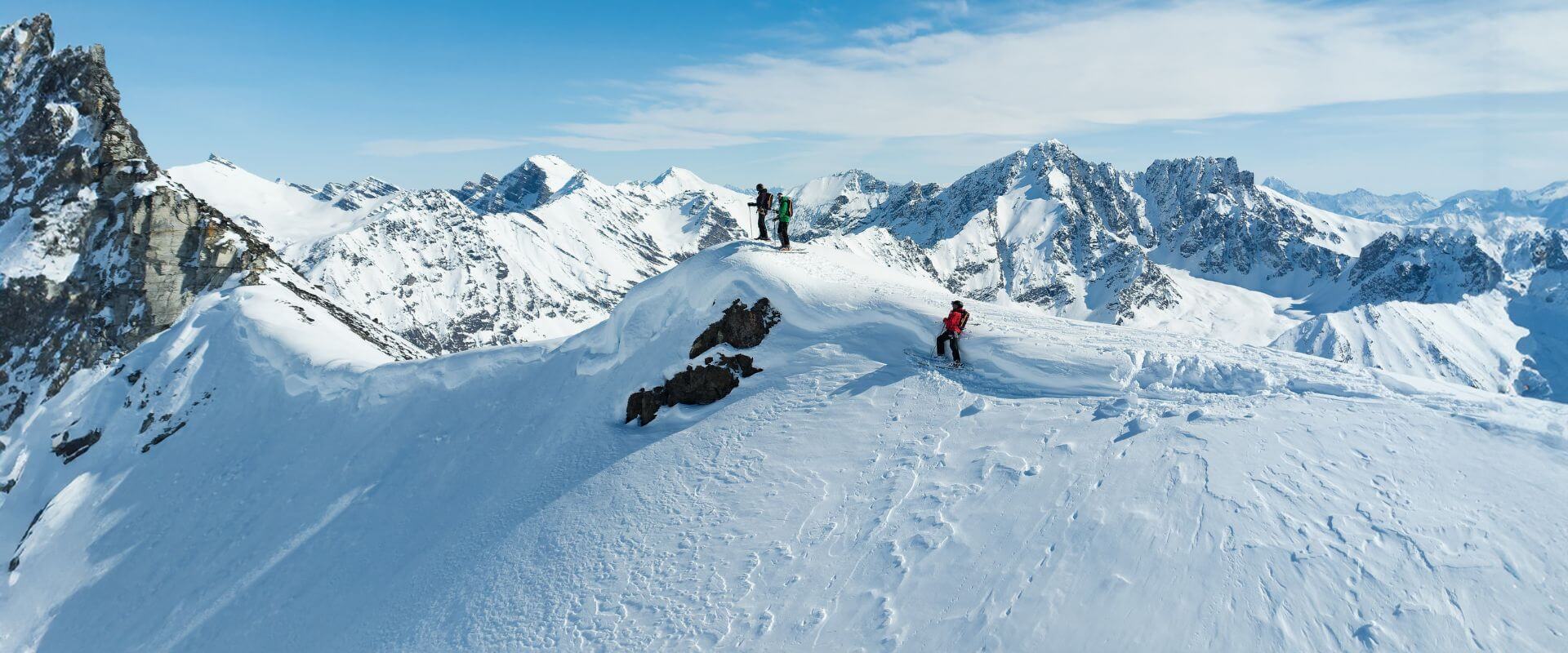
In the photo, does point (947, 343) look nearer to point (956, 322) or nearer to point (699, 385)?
point (956, 322)

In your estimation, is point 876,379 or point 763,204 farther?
point 763,204

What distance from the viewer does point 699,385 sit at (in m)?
21.1

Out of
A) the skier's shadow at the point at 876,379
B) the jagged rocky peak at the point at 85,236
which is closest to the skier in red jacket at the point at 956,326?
the skier's shadow at the point at 876,379

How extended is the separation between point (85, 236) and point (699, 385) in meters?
64.1

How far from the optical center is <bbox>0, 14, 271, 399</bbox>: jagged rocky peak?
163 ft

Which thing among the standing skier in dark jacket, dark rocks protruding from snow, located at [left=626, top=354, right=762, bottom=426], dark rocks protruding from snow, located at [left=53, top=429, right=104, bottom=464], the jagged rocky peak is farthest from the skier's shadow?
the jagged rocky peak

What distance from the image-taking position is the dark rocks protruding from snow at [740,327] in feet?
71.6

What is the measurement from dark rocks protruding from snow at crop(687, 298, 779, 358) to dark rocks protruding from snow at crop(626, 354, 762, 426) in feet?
1.89

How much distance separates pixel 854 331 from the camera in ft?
70.5

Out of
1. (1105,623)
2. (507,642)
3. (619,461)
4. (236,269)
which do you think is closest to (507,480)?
(619,461)

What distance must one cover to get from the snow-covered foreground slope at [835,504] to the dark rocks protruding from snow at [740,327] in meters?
0.49

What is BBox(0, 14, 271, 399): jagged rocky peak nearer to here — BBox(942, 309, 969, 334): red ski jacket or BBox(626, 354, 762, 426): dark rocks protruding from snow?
BBox(626, 354, 762, 426): dark rocks protruding from snow

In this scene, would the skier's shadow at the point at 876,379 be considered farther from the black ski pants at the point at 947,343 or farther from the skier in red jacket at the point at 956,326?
the skier in red jacket at the point at 956,326

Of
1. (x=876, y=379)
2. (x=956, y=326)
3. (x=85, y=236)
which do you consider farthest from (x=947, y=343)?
(x=85, y=236)
